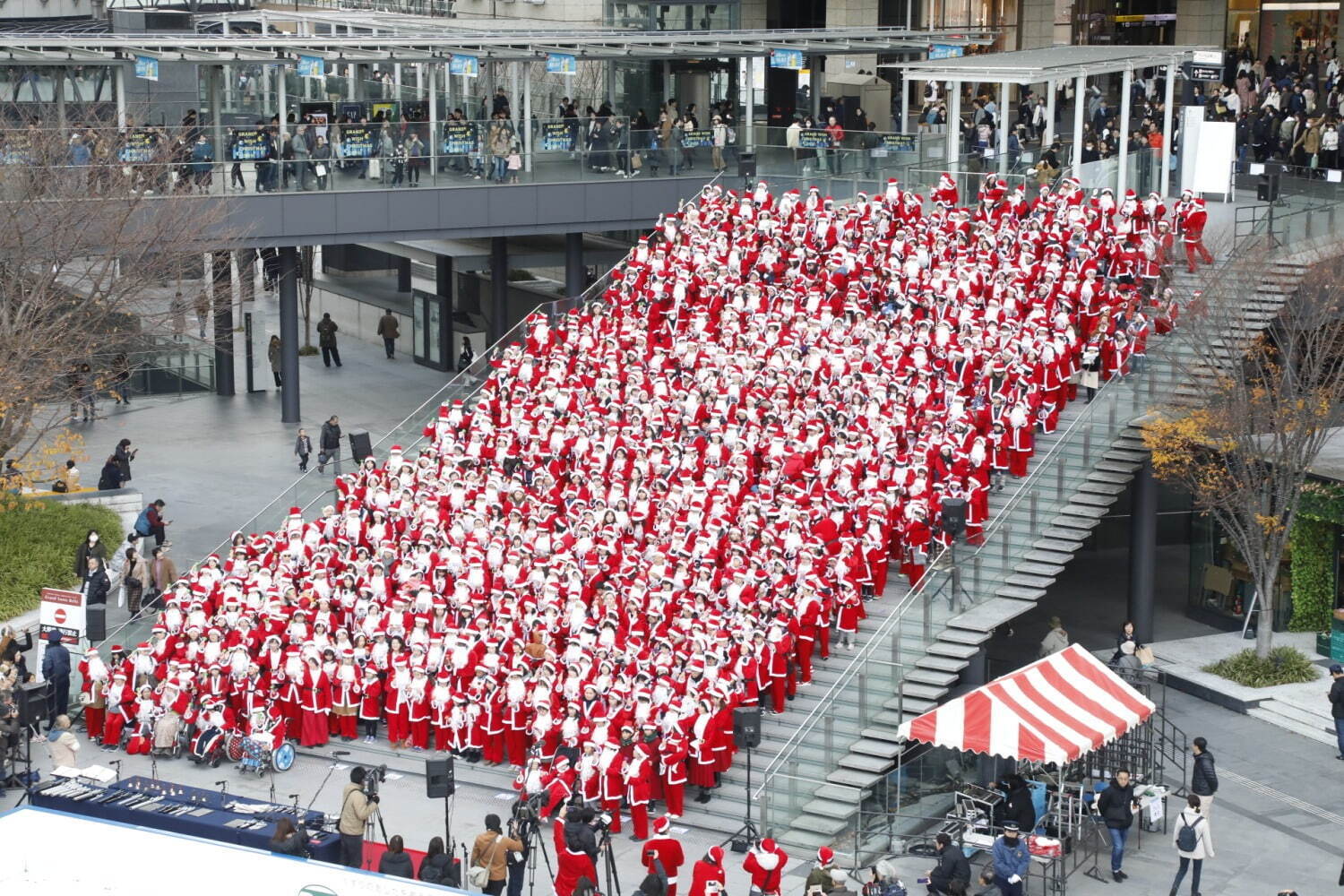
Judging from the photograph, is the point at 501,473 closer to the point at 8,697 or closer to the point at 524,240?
the point at 8,697

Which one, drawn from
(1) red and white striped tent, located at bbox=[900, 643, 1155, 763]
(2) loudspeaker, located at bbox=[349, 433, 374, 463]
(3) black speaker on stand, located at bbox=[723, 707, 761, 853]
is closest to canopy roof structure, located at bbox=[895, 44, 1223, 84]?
(2) loudspeaker, located at bbox=[349, 433, 374, 463]

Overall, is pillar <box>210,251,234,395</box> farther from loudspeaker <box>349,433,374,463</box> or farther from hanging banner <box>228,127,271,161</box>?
loudspeaker <box>349,433,374,463</box>

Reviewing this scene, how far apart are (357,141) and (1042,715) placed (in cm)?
2115

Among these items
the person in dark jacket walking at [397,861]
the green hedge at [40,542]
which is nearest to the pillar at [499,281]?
the green hedge at [40,542]

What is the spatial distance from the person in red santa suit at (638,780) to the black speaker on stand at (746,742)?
1.12 meters

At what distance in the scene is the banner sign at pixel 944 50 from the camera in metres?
45.7

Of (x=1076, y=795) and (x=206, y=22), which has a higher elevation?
(x=206, y=22)

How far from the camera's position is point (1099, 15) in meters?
53.4

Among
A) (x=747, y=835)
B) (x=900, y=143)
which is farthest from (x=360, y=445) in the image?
(x=747, y=835)

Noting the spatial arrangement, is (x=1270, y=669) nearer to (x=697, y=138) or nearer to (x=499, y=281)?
(x=697, y=138)

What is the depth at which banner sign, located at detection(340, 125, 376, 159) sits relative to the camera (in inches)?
1670

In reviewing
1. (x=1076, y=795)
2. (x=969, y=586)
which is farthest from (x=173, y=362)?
(x=1076, y=795)

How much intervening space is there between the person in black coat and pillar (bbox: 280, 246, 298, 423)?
22.8 metres

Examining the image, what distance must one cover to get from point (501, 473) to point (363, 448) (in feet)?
9.77
